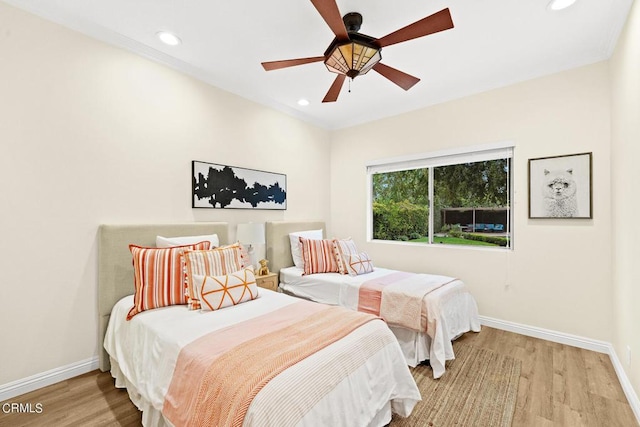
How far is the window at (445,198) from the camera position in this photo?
331 cm

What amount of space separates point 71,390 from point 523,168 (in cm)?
441

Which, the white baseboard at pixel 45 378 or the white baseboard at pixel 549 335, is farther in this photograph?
the white baseboard at pixel 549 335

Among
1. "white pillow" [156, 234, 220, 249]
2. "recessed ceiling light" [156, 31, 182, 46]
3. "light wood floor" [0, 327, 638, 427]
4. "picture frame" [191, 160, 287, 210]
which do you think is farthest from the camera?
"picture frame" [191, 160, 287, 210]

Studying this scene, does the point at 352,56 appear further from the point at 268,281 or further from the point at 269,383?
the point at 268,281

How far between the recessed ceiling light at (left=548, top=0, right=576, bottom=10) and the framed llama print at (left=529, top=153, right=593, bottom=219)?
1.35 metres

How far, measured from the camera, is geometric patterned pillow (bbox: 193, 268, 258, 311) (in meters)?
2.08

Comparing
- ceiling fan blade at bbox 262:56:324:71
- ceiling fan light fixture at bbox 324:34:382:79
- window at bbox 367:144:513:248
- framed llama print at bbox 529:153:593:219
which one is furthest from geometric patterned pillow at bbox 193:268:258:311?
framed llama print at bbox 529:153:593:219

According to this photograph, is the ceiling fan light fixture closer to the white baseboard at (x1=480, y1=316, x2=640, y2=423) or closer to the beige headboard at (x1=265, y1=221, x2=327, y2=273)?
the beige headboard at (x1=265, y1=221, x2=327, y2=273)

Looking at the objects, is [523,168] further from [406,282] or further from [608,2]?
[406,282]

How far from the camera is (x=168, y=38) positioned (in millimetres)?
2469

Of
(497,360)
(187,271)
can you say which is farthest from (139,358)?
(497,360)

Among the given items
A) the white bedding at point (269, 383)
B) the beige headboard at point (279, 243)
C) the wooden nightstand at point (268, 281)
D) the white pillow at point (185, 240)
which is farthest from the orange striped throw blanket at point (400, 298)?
the white pillow at point (185, 240)

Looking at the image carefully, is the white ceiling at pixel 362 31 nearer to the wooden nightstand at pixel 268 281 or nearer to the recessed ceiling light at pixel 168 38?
the recessed ceiling light at pixel 168 38

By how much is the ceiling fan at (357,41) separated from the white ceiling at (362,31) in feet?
1.05
